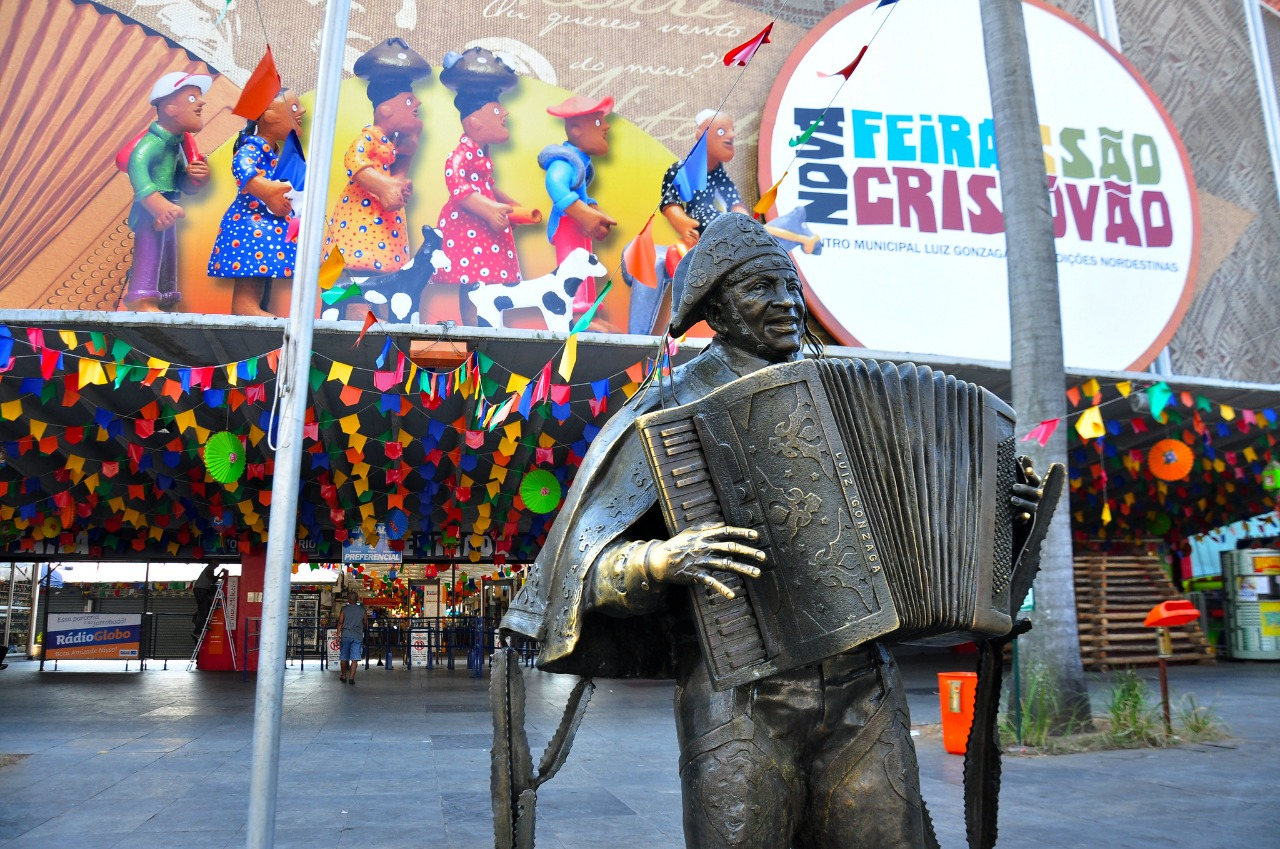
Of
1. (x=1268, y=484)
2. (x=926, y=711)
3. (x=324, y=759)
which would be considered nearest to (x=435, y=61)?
(x=324, y=759)

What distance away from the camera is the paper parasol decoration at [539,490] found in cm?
1317

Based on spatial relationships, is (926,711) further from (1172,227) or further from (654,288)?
(1172,227)

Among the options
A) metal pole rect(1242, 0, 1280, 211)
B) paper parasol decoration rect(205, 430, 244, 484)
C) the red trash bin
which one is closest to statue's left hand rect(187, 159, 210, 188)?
paper parasol decoration rect(205, 430, 244, 484)

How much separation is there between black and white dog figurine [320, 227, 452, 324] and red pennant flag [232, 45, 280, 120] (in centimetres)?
430

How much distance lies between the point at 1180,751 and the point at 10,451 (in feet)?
45.3

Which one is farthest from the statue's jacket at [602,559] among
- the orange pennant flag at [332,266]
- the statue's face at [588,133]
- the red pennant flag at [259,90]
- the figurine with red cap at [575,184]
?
the statue's face at [588,133]

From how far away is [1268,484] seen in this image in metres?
13.8

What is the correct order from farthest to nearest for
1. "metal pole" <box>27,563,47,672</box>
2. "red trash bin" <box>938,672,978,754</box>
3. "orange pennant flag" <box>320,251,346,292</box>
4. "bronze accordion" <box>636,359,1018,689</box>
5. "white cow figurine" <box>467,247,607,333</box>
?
"metal pole" <box>27,563,47,672</box>
"white cow figurine" <box>467,247,607,333</box>
"red trash bin" <box>938,672,978,754</box>
"orange pennant flag" <box>320,251,346,292</box>
"bronze accordion" <box>636,359,1018,689</box>

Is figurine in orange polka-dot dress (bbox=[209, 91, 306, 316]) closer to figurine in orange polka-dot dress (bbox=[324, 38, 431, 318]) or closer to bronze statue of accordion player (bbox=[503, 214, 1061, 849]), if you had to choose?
figurine in orange polka-dot dress (bbox=[324, 38, 431, 318])

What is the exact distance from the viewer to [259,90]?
5.54m

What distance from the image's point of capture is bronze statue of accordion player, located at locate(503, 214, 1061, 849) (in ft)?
7.15

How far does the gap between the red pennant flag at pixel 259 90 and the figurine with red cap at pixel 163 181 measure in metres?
4.88

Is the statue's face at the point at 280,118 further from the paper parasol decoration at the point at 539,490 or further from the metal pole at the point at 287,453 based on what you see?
the metal pole at the point at 287,453

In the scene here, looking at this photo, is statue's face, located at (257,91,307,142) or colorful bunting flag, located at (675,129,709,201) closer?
statue's face, located at (257,91,307,142)
